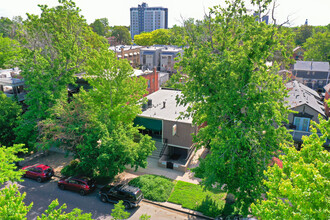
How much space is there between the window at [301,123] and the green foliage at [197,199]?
1521 centimetres

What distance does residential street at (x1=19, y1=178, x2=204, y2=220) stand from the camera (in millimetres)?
18406

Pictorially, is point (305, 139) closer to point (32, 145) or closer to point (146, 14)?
point (32, 145)

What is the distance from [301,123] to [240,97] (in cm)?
1817

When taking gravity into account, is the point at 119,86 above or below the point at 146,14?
below

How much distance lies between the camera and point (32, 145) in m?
25.3

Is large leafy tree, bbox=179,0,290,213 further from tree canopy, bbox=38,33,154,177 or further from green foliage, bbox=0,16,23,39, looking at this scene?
green foliage, bbox=0,16,23,39

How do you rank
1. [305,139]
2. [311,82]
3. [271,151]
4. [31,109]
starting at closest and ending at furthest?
[305,139], [271,151], [31,109], [311,82]

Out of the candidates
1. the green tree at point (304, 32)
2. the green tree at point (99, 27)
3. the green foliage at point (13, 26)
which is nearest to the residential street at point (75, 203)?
the green foliage at point (13, 26)

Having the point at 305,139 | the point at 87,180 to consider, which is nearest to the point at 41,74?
the point at 87,180

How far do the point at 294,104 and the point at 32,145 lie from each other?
3056cm

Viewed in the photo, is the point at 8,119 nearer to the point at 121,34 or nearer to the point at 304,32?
the point at 121,34

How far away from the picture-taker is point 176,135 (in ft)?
84.8

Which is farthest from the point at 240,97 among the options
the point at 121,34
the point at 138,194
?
the point at 121,34

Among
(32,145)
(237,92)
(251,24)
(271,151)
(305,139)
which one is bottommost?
(32,145)
